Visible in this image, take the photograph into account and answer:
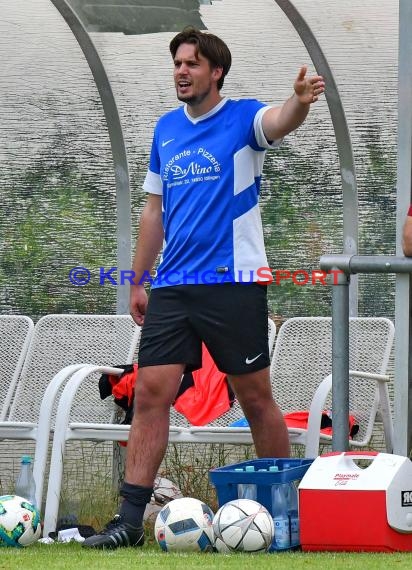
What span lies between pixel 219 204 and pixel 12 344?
6.99 feet

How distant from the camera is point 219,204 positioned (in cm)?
545

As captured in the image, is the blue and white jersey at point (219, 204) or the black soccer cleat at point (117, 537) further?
the blue and white jersey at point (219, 204)

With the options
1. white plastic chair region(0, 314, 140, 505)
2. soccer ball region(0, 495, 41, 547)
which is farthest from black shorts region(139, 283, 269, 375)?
white plastic chair region(0, 314, 140, 505)

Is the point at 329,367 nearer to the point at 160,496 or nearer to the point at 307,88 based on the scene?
the point at 160,496

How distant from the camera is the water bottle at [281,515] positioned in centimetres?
512

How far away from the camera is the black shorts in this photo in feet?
17.8

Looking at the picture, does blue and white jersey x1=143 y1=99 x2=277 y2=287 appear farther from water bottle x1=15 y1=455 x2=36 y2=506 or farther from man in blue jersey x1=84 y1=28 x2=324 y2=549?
water bottle x1=15 y1=455 x2=36 y2=506

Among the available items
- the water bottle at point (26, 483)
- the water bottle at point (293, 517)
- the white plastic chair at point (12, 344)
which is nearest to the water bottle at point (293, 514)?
the water bottle at point (293, 517)

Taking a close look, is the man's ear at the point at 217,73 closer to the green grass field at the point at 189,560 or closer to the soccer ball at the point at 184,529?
the soccer ball at the point at 184,529

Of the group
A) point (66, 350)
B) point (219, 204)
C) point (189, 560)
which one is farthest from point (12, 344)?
point (189, 560)

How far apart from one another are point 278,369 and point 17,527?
6.62 ft

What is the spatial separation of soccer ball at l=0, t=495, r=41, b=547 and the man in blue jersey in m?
0.36

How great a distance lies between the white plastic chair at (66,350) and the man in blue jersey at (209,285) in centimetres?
155

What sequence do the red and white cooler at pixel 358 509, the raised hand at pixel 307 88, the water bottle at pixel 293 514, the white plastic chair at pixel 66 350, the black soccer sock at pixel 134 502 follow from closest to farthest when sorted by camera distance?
the red and white cooler at pixel 358 509 < the raised hand at pixel 307 88 < the water bottle at pixel 293 514 < the black soccer sock at pixel 134 502 < the white plastic chair at pixel 66 350
